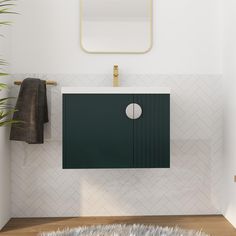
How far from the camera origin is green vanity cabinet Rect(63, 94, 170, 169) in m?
2.43

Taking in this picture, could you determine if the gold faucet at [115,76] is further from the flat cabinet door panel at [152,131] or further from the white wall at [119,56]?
the flat cabinet door panel at [152,131]

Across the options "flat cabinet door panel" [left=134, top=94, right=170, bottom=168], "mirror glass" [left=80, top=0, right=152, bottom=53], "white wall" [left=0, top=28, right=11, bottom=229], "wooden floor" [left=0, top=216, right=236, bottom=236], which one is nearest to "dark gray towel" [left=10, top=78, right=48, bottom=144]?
"white wall" [left=0, top=28, right=11, bottom=229]

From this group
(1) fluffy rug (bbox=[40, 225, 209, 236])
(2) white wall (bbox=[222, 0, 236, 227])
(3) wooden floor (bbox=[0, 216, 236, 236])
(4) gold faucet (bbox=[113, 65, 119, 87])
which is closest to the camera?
(1) fluffy rug (bbox=[40, 225, 209, 236])

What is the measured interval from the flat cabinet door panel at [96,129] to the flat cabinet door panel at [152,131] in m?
0.07

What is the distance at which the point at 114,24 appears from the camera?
2.85 m

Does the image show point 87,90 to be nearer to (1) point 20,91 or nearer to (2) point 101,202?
(1) point 20,91

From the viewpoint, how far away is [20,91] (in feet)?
8.77

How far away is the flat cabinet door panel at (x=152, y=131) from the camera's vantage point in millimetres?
2439

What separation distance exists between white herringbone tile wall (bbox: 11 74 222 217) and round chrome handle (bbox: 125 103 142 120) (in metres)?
0.50

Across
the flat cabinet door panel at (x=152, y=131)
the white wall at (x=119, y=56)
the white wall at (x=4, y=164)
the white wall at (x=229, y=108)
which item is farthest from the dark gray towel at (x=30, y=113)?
the white wall at (x=229, y=108)

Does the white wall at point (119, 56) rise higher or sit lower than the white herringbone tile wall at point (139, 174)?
higher

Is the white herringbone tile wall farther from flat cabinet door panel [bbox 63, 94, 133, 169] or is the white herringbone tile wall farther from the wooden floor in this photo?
flat cabinet door panel [bbox 63, 94, 133, 169]

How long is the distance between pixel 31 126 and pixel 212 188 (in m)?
1.59

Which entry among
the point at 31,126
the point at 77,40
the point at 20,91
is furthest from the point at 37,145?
the point at 77,40
